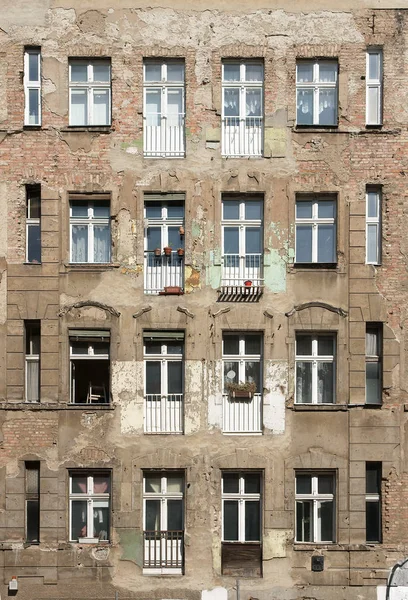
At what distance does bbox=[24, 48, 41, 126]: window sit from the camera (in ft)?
58.2

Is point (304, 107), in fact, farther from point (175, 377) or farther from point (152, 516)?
point (152, 516)

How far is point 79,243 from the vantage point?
58.0 feet

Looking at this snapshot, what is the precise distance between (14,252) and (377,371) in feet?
27.2

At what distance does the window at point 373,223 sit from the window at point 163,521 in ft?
20.8

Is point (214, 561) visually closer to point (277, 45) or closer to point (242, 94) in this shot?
point (242, 94)

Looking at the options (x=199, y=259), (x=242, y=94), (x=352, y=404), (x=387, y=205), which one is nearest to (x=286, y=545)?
(x=352, y=404)

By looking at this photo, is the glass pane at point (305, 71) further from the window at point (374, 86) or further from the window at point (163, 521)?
the window at point (163, 521)

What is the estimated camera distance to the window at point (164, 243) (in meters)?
17.4

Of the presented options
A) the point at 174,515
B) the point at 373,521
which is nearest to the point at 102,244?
the point at 174,515

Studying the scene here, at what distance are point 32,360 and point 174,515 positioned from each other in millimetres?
4536

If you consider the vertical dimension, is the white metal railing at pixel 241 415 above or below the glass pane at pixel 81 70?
below

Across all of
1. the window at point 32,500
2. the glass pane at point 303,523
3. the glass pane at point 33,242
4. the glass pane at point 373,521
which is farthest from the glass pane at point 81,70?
the glass pane at point 373,521

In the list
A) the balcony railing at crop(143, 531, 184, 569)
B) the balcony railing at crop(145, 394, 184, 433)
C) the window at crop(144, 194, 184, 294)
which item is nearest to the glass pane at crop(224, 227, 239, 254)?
the window at crop(144, 194, 184, 294)

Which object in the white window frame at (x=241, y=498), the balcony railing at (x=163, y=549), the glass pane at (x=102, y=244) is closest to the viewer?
the balcony railing at (x=163, y=549)
